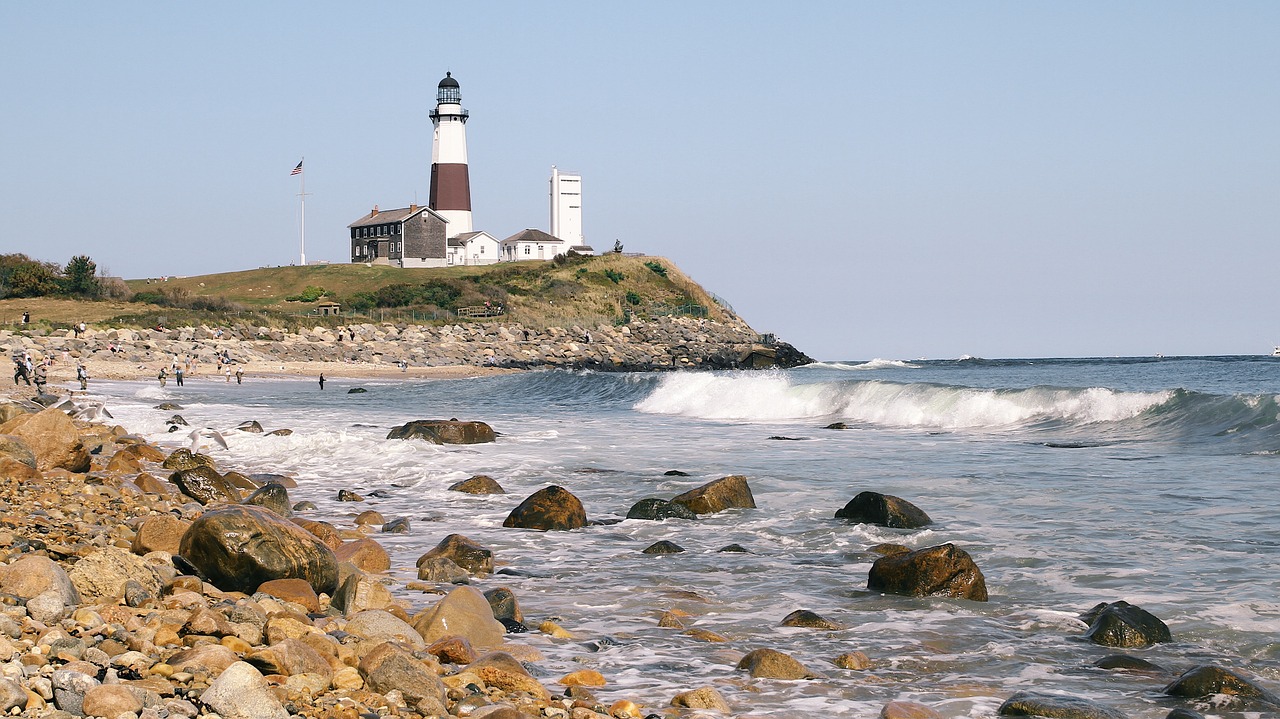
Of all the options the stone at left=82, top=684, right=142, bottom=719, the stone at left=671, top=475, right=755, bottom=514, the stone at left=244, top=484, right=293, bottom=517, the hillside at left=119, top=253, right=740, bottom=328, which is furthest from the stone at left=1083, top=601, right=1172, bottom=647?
the hillside at left=119, top=253, right=740, bottom=328

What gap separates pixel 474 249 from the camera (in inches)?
3903

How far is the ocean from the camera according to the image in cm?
654

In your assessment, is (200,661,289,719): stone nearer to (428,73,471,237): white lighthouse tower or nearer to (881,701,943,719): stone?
(881,701,943,719): stone

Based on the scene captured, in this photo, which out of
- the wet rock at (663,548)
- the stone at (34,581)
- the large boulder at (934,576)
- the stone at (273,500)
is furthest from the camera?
the stone at (273,500)

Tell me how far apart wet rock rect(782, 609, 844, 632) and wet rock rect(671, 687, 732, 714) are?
1812 millimetres

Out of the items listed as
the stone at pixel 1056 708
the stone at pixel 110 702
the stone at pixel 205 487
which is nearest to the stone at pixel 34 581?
the stone at pixel 110 702

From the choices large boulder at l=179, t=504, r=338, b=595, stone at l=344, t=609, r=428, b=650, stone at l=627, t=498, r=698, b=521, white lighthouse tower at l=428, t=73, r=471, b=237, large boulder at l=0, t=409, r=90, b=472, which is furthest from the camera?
white lighthouse tower at l=428, t=73, r=471, b=237

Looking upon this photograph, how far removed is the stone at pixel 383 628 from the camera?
6.26 m

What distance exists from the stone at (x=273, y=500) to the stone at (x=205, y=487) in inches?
12.5

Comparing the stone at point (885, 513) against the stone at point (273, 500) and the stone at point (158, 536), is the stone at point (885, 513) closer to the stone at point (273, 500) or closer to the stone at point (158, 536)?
the stone at point (273, 500)

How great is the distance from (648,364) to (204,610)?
6661 centimetres

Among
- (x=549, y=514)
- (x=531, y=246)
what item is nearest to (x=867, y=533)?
(x=549, y=514)

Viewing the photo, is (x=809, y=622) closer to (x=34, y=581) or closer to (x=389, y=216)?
(x=34, y=581)

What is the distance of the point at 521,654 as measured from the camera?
6.52 meters
